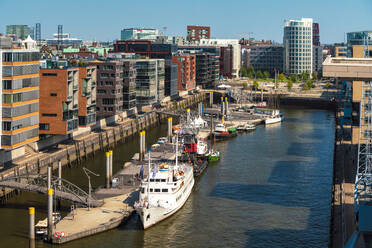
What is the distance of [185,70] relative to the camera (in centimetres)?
16312

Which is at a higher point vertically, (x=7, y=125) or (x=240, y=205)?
(x=7, y=125)

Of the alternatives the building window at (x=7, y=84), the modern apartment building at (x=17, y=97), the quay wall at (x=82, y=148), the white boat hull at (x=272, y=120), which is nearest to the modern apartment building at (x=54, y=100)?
the quay wall at (x=82, y=148)

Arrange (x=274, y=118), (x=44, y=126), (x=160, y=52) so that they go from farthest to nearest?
(x=160, y=52), (x=274, y=118), (x=44, y=126)

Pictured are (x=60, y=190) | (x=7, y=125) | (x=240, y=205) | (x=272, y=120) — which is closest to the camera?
(x=60, y=190)

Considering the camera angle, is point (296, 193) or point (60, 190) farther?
point (296, 193)

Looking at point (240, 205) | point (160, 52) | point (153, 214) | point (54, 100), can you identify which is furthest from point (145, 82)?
point (153, 214)

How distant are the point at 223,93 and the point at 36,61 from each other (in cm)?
11657

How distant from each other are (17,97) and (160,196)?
21.1 metres

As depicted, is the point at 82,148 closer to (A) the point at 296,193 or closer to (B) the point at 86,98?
(B) the point at 86,98

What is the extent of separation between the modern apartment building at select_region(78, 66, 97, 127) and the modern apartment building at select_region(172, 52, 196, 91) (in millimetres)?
69896

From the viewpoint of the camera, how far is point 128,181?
6312 cm

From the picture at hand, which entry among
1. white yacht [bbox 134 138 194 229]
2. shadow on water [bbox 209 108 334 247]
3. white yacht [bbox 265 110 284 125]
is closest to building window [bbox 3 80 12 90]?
white yacht [bbox 134 138 194 229]

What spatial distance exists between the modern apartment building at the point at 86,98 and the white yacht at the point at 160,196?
1085 inches

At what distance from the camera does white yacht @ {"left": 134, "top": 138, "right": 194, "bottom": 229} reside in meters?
50.3
